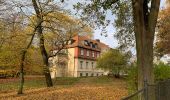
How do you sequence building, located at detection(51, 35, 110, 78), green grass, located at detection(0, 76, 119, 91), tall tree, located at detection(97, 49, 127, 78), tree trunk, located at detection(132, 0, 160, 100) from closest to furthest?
1. tree trunk, located at detection(132, 0, 160, 100)
2. green grass, located at detection(0, 76, 119, 91)
3. tall tree, located at detection(97, 49, 127, 78)
4. building, located at detection(51, 35, 110, 78)

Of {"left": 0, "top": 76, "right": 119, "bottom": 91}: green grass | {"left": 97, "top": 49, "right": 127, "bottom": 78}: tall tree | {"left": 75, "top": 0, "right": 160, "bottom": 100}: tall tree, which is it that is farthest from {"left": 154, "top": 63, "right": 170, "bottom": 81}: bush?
{"left": 97, "top": 49, "right": 127, "bottom": 78}: tall tree

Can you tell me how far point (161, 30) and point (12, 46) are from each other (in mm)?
15432

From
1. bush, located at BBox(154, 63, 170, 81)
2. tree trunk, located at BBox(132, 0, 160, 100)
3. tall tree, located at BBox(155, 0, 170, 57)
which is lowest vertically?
bush, located at BBox(154, 63, 170, 81)

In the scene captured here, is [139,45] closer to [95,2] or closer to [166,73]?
[95,2]

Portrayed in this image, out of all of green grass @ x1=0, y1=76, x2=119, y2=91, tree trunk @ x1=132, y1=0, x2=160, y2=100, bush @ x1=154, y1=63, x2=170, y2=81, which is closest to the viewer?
tree trunk @ x1=132, y1=0, x2=160, y2=100

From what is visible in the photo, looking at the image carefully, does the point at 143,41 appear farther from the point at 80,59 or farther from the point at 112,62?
the point at 80,59

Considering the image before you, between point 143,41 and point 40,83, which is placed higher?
point 143,41

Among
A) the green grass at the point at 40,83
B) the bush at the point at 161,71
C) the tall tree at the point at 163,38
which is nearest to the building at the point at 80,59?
the green grass at the point at 40,83

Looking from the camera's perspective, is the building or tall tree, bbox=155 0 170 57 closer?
tall tree, bbox=155 0 170 57

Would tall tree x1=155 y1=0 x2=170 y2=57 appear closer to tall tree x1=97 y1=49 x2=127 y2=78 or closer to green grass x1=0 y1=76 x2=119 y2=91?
green grass x1=0 y1=76 x2=119 y2=91

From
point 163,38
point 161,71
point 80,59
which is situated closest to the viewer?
point 161,71

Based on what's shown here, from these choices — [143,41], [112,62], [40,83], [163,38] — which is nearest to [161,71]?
[143,41]

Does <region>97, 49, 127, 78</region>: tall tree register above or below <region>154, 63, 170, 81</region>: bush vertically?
above

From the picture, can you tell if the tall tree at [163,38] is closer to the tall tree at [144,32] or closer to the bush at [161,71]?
the bush at [161,71]
